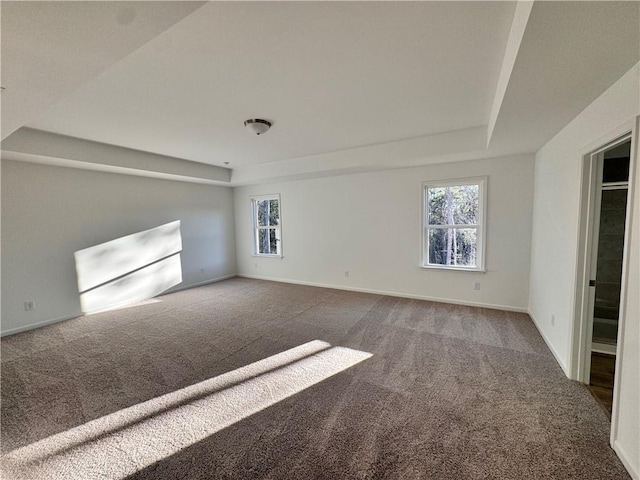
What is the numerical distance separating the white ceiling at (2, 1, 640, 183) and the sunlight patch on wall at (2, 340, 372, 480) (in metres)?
2.27

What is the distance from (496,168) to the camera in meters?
3.96

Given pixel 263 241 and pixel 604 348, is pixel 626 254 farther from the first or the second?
pixel 263 241

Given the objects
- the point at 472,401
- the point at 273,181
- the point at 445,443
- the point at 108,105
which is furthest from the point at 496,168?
the point at 108,105

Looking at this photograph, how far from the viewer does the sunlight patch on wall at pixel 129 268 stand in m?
4.28

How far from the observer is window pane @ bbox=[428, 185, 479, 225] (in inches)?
166

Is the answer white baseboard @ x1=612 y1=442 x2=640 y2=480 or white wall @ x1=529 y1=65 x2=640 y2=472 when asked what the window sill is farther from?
white baseboard @ x1=612 y1=442 x2=640 y2=480

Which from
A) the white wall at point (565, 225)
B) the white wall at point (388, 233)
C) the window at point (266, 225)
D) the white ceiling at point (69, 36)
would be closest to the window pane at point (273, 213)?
the window at point (266, 225)

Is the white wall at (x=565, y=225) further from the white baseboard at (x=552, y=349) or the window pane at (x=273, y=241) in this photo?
the window pane at (x=273, y=241)

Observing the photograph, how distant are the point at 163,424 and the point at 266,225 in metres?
4.96

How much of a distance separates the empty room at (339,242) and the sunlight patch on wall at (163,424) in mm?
18

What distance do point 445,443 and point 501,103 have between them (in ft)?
8.34

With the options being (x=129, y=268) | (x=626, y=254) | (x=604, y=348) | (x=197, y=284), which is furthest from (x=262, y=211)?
(x=604, y=348)

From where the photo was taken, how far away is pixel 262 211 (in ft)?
21.6

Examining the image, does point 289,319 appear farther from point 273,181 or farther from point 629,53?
point 629,53
